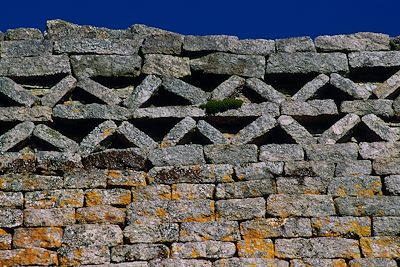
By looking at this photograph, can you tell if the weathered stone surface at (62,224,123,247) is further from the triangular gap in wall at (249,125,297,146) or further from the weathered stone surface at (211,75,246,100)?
the weathered stone surface at (211,75,246,100)

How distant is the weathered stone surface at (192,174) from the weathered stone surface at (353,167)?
1081 mm

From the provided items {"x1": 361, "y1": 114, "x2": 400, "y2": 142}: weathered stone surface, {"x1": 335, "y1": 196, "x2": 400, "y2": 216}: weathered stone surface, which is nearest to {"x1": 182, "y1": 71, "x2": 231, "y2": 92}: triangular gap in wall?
{"x1": 361, "y1": 114, "x2": 400, "y2": 142}: weathered stone surface

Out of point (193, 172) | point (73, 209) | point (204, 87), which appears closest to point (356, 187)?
point (193, 172)

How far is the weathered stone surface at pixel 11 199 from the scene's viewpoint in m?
7.52

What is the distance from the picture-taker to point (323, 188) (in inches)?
301

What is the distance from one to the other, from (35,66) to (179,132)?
184cm

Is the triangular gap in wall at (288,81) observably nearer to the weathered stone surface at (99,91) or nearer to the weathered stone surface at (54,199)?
the weathered stone surface at (99,91)

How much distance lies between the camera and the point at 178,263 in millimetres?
7043

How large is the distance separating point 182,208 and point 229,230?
51 cm

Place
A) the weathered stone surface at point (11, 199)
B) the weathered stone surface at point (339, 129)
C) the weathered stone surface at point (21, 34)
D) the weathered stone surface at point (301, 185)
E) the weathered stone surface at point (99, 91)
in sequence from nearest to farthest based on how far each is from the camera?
the weathered stone surface at point (11, 199), the weathered stone surface at point (301, 185), the weathered stone surface at point (339, 129), the weathered stone surface at point (99, 91), the weathered stone surface at point (21, 34)

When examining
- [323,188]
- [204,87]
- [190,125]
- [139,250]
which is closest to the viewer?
[139,250]

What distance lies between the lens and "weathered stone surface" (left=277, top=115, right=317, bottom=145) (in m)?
8.15

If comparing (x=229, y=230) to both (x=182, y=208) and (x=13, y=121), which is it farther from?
(x=13, y=121)

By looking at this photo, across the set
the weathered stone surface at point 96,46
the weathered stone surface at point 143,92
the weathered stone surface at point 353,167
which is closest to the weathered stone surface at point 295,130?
the weathered stone surface at point 353,167
